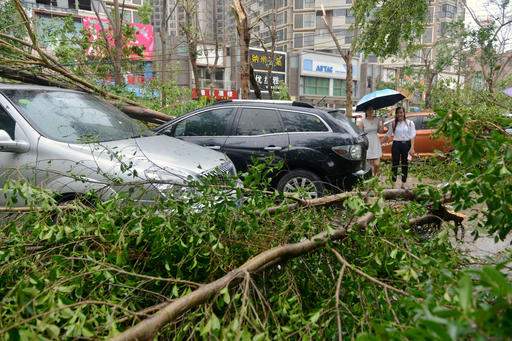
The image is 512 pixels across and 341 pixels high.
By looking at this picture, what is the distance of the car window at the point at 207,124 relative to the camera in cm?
577

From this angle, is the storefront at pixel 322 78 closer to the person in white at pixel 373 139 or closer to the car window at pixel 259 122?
the person in white at pixel 373 139

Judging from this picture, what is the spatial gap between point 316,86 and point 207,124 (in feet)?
113

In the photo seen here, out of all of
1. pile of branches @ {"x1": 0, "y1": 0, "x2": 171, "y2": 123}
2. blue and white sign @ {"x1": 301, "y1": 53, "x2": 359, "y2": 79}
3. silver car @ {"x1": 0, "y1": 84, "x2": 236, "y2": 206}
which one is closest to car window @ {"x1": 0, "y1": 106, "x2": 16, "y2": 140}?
silver car @ {"x1": 0, "y1": 84, "x2": 236, "y2": 206}

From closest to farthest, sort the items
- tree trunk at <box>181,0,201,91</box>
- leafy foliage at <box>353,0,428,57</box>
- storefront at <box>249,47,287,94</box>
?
leafy foliage at <box>353,0,428,57</box> < tree trunk at <box>181,0,201,91</box> < storefront at <box>249,47,287,94</box>

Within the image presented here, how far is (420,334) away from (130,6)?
4049cm

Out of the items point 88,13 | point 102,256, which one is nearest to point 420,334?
point 102,256

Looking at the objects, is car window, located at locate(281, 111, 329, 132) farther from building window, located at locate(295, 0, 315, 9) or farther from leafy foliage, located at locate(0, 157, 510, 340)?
building window, located at locate(295, 0, 315, 9)

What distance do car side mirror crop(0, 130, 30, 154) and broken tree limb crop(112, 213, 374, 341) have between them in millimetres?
2756

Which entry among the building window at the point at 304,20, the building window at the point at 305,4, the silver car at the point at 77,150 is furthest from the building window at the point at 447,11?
the silver car at the point at 77,150

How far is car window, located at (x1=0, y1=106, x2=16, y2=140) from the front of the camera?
361 cm

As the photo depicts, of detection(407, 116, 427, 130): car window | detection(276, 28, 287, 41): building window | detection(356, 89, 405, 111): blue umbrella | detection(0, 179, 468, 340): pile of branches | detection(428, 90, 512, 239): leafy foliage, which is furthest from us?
detection(276, 28, 287, 41): building window

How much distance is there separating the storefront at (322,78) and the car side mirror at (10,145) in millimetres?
33809

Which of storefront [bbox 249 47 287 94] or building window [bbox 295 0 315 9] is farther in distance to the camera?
building window [bbox 295 0 315 9]

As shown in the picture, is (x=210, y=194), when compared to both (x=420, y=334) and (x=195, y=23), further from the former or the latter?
(x=195, y=23)
